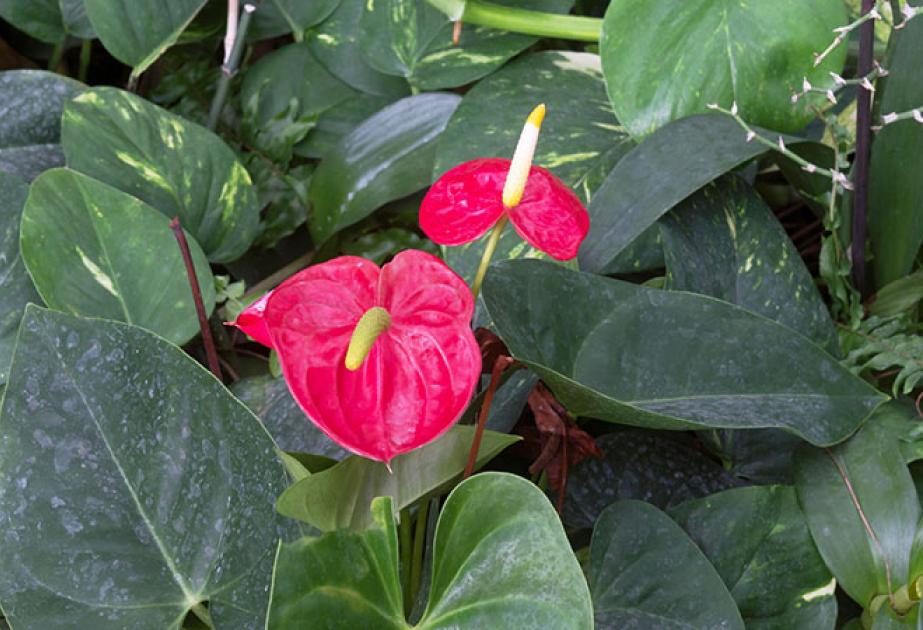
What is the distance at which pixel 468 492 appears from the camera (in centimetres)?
54

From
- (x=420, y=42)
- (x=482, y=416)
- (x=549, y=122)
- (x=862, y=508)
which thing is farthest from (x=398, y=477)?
(x=420, y=42)

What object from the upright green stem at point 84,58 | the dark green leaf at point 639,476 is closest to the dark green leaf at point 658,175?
the dark green leaf at point 639,476

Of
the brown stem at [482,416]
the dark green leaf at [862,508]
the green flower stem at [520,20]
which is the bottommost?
Answer: the dark green leaf at [862,508]

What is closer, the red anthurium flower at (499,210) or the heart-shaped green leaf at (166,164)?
the red anthurium flower at (499,210)

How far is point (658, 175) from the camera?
75cm

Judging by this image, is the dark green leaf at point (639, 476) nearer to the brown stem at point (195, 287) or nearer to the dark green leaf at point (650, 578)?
the dark green leaf at point (650, 578)

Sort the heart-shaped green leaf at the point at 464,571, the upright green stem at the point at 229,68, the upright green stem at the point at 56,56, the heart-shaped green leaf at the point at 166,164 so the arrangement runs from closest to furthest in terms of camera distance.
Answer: the heart-shaped green leaf at the point at 464,571 < the heart-shaped green leaf at the point at 166,164 < the upright green stem at the point at 229,68 < the upright green stem at the point at 56,56

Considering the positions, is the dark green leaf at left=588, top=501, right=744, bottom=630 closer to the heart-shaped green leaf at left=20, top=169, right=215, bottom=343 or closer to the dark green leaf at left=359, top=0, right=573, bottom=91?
the heart-shaped green leaf at left=20, top=169, right=215, bottom=343

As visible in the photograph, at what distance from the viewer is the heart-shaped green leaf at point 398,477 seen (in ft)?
1.88

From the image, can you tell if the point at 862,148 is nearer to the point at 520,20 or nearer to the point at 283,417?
the point at 520,20

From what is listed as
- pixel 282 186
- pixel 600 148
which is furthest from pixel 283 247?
pixel 600 148

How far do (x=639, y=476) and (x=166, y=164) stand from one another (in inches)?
17.8

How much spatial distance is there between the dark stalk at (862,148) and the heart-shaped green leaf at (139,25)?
1.84 ft

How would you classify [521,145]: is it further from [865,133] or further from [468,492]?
[865,133]
